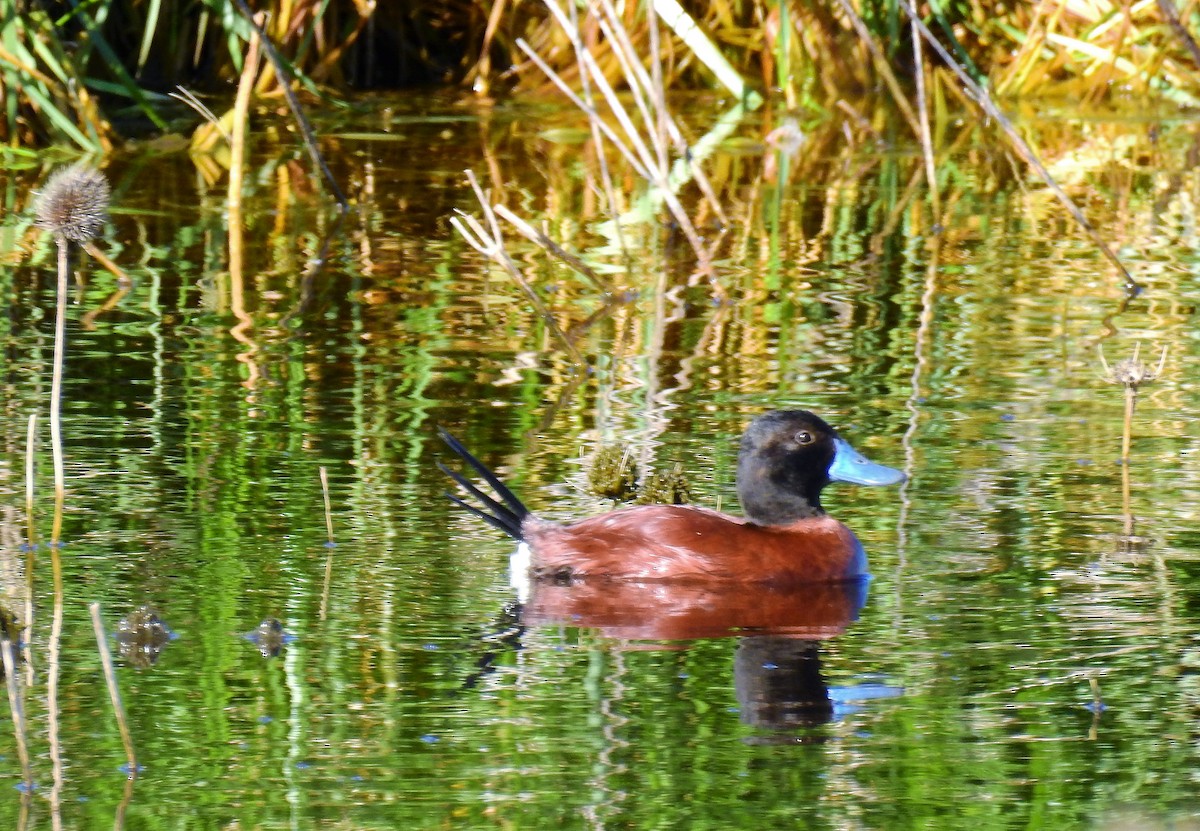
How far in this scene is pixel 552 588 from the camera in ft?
17.6

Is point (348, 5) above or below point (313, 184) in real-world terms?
above

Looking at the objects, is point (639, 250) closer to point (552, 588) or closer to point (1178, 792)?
point (552, 588)

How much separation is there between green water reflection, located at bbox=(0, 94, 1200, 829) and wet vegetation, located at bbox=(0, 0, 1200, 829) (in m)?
0.02

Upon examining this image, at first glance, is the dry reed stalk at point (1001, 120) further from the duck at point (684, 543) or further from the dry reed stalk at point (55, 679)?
the dry reed stalk at point (55, 679)

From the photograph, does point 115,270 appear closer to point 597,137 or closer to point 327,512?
point 597,137

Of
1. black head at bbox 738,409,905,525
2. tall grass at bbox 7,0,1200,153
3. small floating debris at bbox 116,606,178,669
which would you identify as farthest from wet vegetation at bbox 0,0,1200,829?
tall grass at bbox 7,0,1200,153

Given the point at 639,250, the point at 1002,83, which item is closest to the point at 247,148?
the point at 639,250

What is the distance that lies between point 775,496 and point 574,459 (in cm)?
85

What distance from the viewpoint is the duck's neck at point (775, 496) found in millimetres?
5680

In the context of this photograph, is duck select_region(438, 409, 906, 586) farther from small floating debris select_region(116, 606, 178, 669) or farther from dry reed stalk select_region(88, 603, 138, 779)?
dry reed stalk select_region(88, 603, 138, 779)

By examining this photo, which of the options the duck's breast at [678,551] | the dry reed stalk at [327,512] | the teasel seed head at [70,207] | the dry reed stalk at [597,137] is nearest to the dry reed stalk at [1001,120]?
the dry reed stalk at [597,137]

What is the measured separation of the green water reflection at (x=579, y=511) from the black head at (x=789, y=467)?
24cm

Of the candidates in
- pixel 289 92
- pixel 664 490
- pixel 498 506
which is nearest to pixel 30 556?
pixel 498 506

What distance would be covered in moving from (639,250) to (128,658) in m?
5.33
